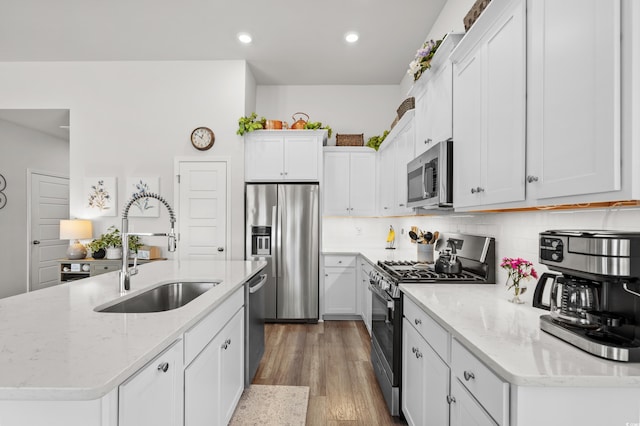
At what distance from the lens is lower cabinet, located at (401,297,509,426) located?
1.04 meters

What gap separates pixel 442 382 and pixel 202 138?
3823 mm

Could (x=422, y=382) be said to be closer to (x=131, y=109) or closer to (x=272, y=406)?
(x=272, y=406)

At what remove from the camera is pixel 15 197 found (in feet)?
16.8

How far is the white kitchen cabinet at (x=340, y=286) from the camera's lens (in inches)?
170

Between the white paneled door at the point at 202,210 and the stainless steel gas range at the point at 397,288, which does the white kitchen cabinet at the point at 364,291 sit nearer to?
the stainless steel gas range at the point at 397,288

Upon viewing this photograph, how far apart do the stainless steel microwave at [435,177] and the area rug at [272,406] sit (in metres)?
1.70

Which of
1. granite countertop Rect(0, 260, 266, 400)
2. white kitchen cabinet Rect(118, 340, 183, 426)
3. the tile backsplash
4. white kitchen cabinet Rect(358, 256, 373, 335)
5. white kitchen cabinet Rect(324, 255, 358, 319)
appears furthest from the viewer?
white kitchen cabinet Rect(324, 255, 358, 319)

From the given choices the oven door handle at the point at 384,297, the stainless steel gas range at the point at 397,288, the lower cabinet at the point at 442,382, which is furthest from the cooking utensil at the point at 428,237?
the lower cabinet at the point at 442,382

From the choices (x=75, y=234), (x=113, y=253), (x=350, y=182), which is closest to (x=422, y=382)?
(x=350, y=182)

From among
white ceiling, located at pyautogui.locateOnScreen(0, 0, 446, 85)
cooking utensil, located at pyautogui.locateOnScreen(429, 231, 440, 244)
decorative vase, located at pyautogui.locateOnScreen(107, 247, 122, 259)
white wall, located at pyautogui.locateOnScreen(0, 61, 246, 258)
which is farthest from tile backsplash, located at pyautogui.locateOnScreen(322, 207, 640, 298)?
decorative vase, located at pyautogui.locateOnScreen(107, 247, 122, 259)

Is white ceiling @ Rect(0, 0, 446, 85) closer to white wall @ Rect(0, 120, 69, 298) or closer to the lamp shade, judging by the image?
white wall @ Rect(0, 120, 69, 298)

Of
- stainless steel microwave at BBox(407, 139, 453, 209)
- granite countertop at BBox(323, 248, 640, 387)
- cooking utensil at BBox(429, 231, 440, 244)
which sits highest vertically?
stainless steel microwave at BBox(407, 139, 453, 209)

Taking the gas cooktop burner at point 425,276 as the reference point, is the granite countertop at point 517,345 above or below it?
below

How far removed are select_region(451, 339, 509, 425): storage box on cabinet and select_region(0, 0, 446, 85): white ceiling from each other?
3034 millimetres
